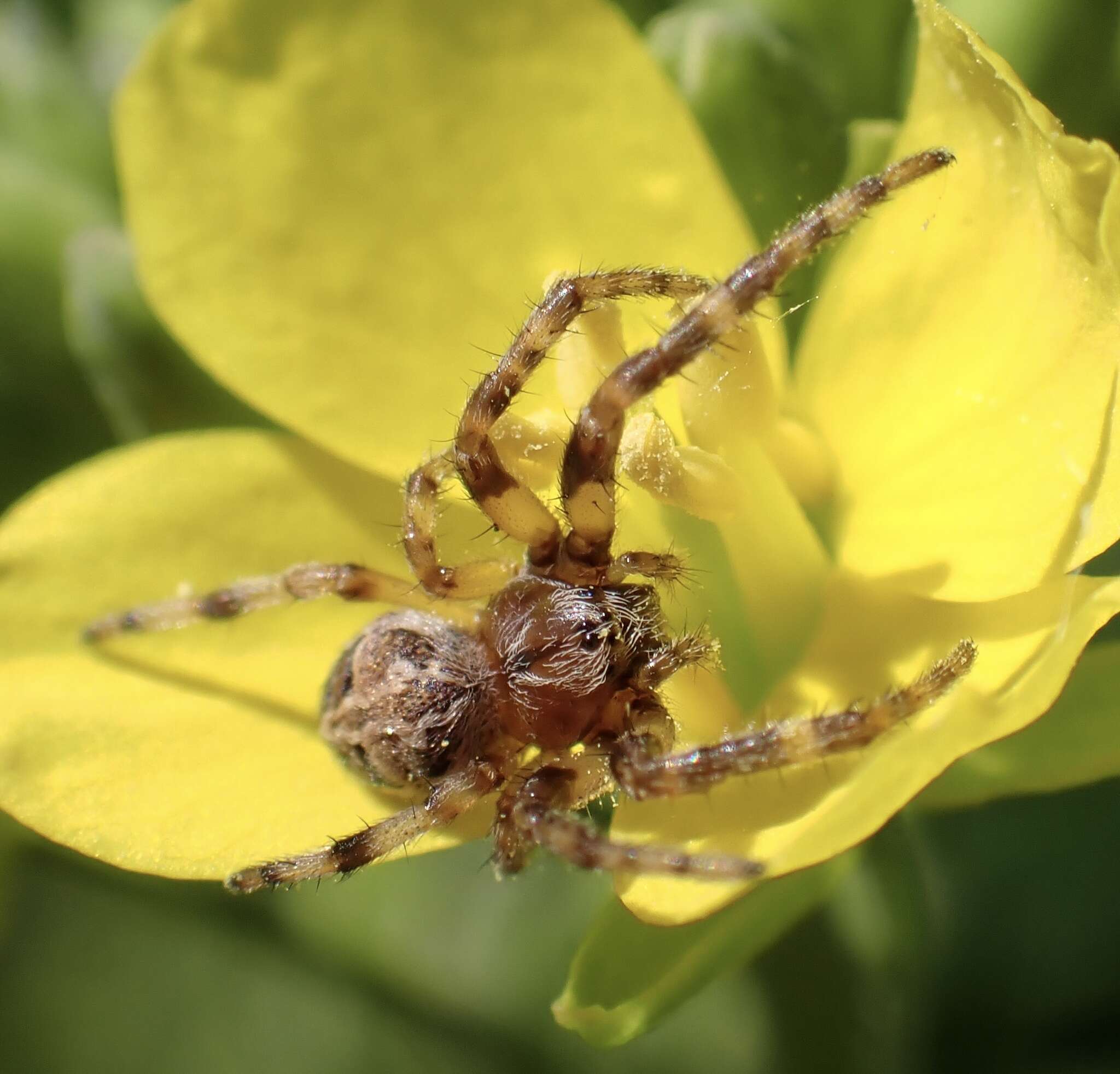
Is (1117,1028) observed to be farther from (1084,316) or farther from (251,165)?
(251,165)

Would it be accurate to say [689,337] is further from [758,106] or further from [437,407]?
[437,407]

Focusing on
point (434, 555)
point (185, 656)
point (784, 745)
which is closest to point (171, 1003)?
point (185, 656)

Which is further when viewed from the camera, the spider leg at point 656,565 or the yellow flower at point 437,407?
the spider leg at point 656,565

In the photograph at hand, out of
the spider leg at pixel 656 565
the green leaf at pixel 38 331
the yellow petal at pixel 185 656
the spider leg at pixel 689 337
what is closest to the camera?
the spider leg at pixel 689 337

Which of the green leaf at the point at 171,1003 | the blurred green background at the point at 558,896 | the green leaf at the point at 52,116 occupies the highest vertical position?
the green leaf at the point at 52,116

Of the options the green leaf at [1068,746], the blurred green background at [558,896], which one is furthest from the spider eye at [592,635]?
the green leaf at [1068,746]

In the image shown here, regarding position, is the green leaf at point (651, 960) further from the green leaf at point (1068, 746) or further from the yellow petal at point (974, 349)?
the yellow petal at point (974, 349)
